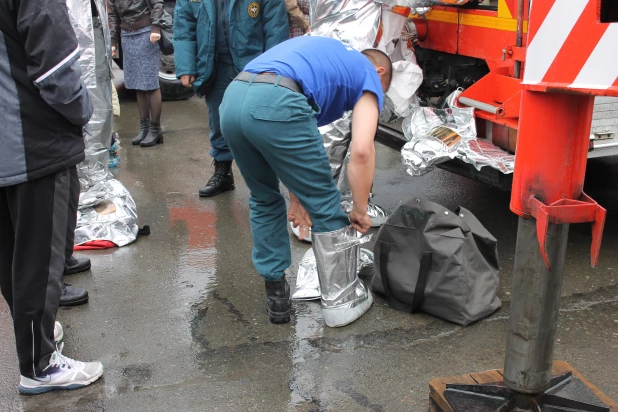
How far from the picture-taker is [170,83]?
8.34 m

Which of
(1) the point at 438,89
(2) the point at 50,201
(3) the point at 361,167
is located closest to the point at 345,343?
(3) the point at 361,167

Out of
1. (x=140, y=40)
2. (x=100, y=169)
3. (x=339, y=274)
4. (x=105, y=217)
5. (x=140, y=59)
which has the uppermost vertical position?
(x=140, y=40)

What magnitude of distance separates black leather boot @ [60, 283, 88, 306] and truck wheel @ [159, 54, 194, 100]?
4.97 metres

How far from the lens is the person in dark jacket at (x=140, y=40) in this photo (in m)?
6.18

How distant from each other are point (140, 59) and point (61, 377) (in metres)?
4.05

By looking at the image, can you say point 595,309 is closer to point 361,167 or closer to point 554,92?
point 361,167

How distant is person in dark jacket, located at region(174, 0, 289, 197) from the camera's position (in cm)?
467

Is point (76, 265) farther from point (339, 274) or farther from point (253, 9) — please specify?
point (253, 9)

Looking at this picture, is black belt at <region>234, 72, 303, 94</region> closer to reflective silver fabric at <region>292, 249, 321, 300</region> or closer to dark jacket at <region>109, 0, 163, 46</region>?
reflective silver fabric at <region>292, 249, 321, 300</region>

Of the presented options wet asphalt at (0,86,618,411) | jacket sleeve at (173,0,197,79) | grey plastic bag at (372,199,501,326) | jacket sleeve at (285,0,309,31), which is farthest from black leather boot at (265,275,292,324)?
jacket sleeve at (285,0,309,31)

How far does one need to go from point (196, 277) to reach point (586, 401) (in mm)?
2240

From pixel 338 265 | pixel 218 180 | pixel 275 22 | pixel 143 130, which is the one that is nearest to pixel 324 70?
pixel 338 265

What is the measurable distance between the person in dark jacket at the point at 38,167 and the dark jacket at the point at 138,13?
3.70 metres

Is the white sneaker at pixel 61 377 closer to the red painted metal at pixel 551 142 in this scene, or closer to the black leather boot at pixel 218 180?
the red painted metal at pixel 551 142
